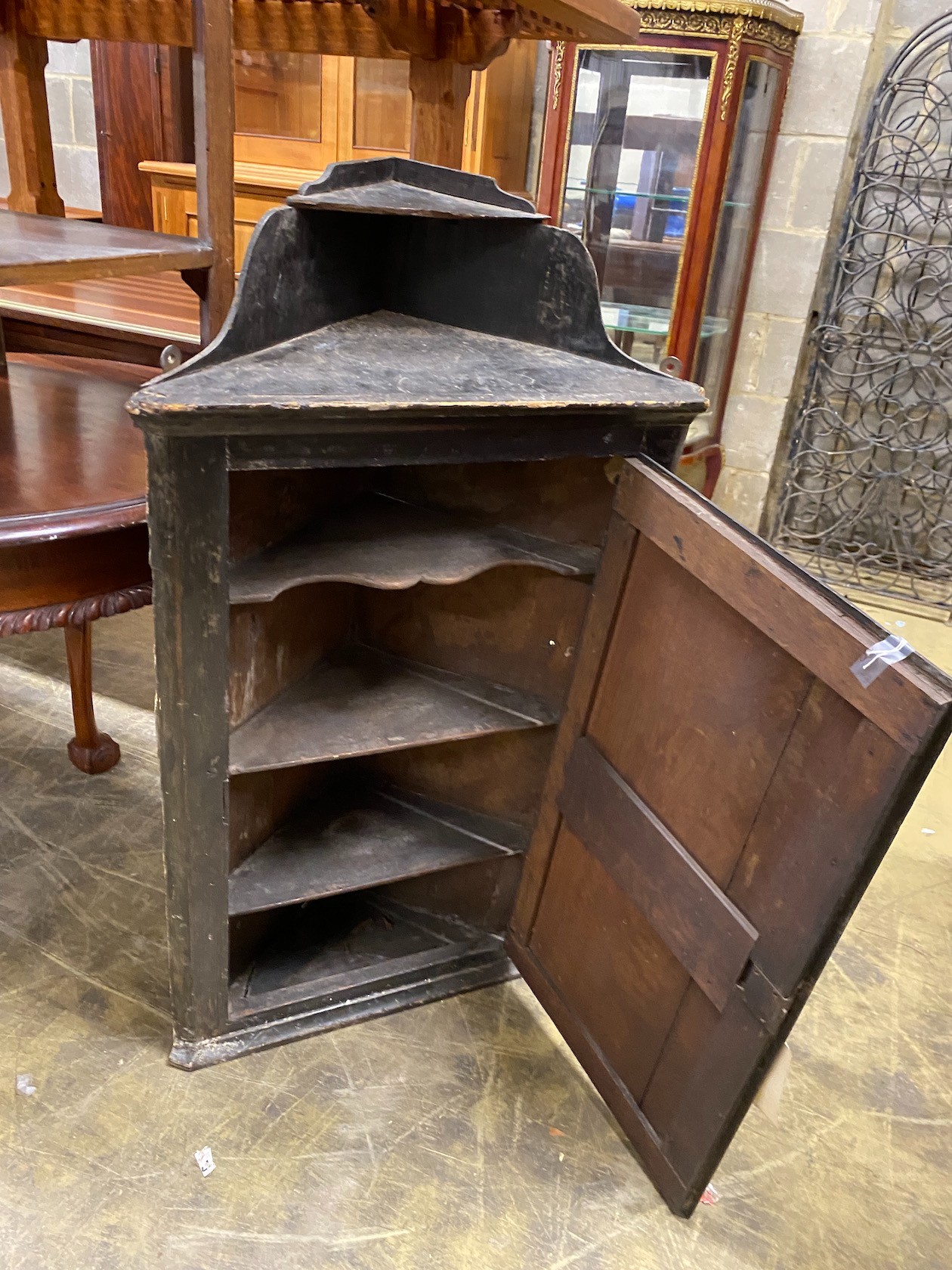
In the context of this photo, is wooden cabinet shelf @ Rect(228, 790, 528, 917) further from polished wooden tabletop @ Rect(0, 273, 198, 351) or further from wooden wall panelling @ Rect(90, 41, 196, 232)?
wooden wall panelling @ Rect(90, 41, 196, 232)

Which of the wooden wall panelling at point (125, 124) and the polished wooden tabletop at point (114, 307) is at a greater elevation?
the wooden wall panelling at point (125, 124)

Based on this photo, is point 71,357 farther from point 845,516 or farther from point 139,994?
point 845,516

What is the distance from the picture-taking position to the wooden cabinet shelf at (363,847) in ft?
4.72

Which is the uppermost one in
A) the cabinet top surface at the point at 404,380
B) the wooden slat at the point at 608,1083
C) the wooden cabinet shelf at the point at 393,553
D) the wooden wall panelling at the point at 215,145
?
the wooden wall panelling at the point at 215,145

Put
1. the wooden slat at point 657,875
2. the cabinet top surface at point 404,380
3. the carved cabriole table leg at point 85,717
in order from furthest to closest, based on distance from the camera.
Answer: the carved cabriole table leg at point 85,717 → the wooden slat at point 657,875 → the cabinet top surface at point 404,380

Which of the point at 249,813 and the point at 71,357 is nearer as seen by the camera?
the point at 249,813

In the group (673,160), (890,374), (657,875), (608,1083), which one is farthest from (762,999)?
(890,374)

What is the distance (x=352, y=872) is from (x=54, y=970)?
58 centimetres

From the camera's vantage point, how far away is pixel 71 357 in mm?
2152

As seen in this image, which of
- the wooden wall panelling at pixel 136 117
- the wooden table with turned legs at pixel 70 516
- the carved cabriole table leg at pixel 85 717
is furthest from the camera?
the wooden wall panelling at pixel 136 117

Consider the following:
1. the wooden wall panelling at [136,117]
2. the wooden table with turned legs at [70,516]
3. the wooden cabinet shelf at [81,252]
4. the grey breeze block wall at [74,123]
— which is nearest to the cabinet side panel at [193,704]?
the wooden table with turned legs at [70,516]

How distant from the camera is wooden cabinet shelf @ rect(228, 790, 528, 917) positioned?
4.72 ft

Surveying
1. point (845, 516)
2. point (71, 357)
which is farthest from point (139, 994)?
point (845, 516)

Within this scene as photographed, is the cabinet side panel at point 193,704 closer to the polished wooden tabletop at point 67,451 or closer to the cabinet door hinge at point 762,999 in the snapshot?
the polished wooden tabletop at point 67,451
